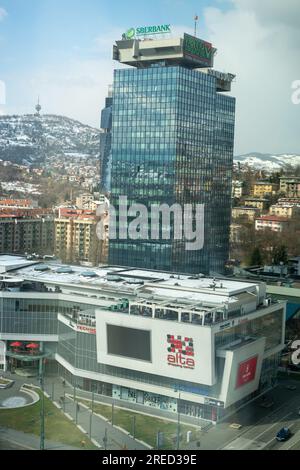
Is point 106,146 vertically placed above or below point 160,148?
above

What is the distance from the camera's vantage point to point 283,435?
22.7ft

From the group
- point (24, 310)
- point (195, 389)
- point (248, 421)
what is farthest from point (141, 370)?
point (24, 310)

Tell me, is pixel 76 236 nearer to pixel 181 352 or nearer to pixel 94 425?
pixel 181 352

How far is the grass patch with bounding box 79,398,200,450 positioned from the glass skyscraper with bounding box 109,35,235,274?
5.01m

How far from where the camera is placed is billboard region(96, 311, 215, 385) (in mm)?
7344

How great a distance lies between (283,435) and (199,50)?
8177 mm

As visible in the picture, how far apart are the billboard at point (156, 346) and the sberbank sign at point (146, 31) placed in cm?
628

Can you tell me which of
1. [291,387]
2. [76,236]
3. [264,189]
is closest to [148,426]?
[291,387]

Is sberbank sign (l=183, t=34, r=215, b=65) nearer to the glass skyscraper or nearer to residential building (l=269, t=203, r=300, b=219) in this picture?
the glass skyscraper

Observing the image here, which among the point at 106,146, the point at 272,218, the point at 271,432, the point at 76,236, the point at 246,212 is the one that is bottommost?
the point at 271,432

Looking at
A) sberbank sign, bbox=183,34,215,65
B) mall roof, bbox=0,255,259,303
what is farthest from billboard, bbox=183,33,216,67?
mall roof, bbox=0,255,259,303

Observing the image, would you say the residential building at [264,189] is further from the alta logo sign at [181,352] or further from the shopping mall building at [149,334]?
the alta logo sign at [181,352]

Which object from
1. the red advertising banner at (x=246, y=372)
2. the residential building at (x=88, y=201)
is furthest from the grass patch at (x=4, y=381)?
the residential building at (x=88, y=201)
